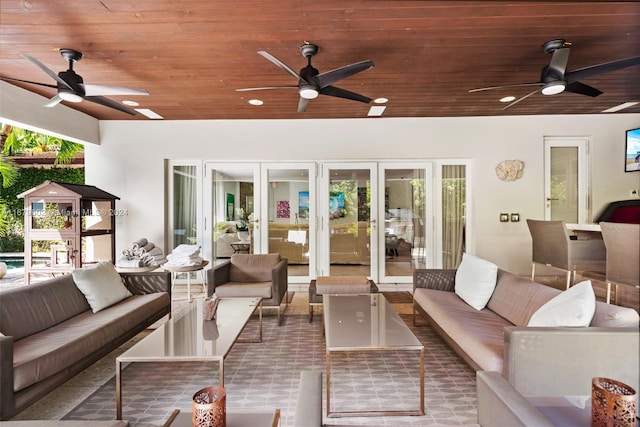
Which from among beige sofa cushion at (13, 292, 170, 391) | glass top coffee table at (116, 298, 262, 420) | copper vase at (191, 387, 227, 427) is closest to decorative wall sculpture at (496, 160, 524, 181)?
glass top coffee table at (116, 298, 262, 420)

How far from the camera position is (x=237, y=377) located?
2.29m

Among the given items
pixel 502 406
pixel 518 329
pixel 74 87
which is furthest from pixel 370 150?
pixel 502 406

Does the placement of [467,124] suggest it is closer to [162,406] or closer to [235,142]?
[235,142]

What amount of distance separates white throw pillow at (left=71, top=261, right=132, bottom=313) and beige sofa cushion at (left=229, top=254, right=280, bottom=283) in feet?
4.18

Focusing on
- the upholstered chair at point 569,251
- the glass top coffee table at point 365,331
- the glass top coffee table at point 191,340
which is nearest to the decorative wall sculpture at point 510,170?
the upholstered chair at point 569,251

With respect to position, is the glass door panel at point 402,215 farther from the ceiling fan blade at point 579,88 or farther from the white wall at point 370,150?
the ceiling fan blade at point 579,88

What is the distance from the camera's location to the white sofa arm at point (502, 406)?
37.8 inches

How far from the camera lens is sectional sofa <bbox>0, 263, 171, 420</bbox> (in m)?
1.64

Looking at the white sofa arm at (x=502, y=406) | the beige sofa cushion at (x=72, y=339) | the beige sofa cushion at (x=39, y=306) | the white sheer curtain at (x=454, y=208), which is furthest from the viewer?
the white sheer curtain at (x=454, y=208)

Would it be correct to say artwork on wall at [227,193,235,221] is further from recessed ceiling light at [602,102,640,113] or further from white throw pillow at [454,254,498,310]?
recessed ceiling light at [602,102,640,113]

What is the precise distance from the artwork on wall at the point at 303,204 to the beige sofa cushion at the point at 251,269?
4.36 ft

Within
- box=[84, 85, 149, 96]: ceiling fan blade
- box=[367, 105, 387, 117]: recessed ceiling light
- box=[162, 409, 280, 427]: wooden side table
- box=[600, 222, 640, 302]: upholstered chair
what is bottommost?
box=[162, 409, 280, 427]: wooden side table

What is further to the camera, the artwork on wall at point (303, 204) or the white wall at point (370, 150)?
the artwork on wall at point (303, 204)

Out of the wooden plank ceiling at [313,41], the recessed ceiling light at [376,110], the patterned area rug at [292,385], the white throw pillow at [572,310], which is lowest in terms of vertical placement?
the patterned area rug at [292,385]
